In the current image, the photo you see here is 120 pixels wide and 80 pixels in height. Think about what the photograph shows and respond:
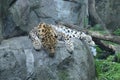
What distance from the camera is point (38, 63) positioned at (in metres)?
7.11

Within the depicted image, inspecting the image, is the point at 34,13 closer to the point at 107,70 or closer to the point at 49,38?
the point at 107,70

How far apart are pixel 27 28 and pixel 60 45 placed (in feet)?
8.57

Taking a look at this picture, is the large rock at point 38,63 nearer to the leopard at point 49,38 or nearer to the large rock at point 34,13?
the leopard at point 49,38

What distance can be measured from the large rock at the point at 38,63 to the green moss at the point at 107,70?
24.0 inches

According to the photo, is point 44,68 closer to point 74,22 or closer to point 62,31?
point 62,31

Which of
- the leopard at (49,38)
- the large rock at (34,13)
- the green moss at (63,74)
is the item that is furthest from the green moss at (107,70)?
the large rock at (34,13)

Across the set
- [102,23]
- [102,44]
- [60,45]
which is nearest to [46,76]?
[60,45]

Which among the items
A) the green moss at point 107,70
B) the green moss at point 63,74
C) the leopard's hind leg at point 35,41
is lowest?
the green moss at point 107,70

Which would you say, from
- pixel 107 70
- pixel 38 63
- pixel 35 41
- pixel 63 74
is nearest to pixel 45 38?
pixel 35 41

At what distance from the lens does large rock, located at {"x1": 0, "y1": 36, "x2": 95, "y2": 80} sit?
696 centimetres

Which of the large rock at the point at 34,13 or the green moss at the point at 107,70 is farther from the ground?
the large rock at the point at 34,13

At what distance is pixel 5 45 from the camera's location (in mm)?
7426

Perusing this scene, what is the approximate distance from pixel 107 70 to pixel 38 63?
207cm

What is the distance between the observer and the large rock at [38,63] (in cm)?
696
